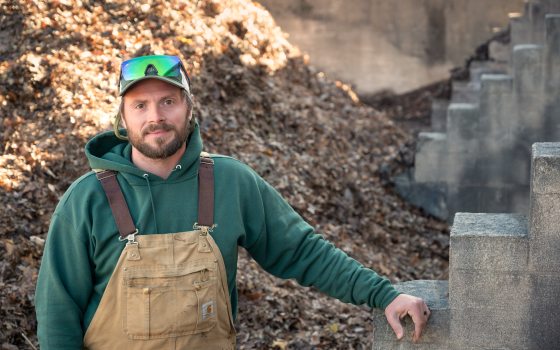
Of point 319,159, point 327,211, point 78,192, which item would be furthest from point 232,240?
point 319,159

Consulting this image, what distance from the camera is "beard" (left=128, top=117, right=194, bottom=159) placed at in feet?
13.2

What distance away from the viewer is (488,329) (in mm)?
4402

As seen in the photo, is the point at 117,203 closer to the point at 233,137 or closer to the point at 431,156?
the point at 233,137

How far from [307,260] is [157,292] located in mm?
787

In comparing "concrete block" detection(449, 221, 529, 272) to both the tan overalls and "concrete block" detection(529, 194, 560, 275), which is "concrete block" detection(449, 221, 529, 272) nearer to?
"concrete block" detection(529, 194, 560, 275)

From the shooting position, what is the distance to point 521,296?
171 inches

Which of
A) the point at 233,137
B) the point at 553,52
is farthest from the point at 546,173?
the point at 553,52

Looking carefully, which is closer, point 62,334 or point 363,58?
point 62,334

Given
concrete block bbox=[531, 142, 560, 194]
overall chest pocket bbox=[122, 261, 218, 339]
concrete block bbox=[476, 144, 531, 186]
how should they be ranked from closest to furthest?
overall chest pocket bbox=[122, 261, 218, 339]
concrete block bbox=[531, 142, 560, 194]
concrete block bbox=[476, 144, 531, 186]

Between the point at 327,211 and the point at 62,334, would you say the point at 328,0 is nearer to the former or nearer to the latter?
the point at 327,211

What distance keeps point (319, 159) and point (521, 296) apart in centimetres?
536

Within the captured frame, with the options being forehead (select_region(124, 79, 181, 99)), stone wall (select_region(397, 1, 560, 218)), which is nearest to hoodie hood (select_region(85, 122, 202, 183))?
forehead (select_region(124, 79, 181, 99))

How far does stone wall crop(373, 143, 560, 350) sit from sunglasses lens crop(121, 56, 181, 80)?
139cm

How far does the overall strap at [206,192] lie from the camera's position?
403 centimetres
